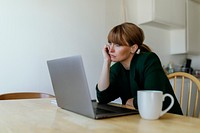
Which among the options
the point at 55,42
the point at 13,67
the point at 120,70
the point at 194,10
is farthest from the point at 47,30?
the point at 194,10

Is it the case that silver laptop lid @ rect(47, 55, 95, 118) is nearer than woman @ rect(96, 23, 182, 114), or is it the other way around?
silver laptop lid @ rect(47, 55, 95, 118)

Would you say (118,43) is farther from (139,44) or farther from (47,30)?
(47,30)

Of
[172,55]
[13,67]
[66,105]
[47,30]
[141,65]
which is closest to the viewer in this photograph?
[66,105]

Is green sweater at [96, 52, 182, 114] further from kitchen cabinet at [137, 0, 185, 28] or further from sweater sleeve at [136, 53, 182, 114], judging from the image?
kitchen cabinet at [137, 0, 185, 28]

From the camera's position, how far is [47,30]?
2.20 m

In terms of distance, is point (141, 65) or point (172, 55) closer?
point (141, 65)

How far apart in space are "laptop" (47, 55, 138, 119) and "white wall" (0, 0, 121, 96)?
1.13 m

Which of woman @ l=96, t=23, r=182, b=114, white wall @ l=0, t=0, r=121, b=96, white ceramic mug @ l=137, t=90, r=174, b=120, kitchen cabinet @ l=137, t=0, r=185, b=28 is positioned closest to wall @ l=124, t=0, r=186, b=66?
kitchen cabinet @ l=137, t=0, r=185, b=28

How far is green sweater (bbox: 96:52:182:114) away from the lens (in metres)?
1.03

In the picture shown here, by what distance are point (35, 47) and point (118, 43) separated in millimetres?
1116

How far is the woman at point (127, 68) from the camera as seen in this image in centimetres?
113

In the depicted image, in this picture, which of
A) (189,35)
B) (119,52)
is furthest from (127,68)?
(189,35)

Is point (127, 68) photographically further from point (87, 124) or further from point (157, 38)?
point (157, 38)

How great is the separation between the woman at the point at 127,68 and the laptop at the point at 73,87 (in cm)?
27
